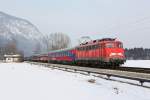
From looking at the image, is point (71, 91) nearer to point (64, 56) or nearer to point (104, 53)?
point (104, 53)

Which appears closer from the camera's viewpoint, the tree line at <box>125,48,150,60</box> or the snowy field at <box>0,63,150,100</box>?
the snowy field at <box>0,63,150,100</box>

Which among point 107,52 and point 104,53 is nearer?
point 107,52

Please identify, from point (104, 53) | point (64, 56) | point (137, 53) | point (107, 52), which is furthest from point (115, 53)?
point (137, 53)

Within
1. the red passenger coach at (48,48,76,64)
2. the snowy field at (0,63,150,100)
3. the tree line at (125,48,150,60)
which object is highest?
the tree line at (125,48,150,60)

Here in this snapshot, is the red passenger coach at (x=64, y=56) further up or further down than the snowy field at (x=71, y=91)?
further up

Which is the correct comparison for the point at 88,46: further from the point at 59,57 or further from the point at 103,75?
the point at 59,57

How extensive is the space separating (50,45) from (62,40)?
6386 millimetres

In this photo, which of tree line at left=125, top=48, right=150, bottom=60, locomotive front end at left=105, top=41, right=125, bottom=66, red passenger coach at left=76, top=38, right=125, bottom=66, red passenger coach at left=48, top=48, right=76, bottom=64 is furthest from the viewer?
tree line at left=125, top=48, right=150, bottom=60

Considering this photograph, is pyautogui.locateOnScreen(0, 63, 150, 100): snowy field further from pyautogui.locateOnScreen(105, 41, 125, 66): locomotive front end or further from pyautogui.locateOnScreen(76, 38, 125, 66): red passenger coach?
pyautogui.locateOnScreen(76, 38, 125, 66): red passenger coach

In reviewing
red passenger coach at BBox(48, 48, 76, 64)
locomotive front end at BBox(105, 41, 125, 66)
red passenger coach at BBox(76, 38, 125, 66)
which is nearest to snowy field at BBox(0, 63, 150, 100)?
locomotive front end at BBox(105, 41, 125, 66)

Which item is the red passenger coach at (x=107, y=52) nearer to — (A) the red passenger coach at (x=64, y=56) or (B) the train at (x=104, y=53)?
(B) the train at (x=104, y=53)

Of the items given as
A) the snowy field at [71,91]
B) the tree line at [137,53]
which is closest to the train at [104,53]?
the snowy field at [71,91]

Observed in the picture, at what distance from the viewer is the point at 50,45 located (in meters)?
138

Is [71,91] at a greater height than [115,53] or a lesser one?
lesser
